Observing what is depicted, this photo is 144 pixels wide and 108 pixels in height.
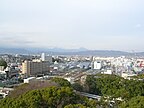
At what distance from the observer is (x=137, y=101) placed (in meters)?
9.52

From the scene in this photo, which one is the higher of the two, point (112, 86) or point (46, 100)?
point (46, 100)

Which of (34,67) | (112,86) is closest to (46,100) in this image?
(112,86)

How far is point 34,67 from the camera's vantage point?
37844 mm

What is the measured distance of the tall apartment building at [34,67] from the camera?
3656 centimetres

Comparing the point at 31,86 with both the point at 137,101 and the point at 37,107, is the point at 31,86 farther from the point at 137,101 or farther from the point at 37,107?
the point at 137,101

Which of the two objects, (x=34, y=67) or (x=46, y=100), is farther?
(x=34, y=67)

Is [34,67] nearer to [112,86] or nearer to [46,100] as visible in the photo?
[112,86]

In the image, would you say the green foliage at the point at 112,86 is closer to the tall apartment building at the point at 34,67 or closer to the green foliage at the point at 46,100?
the green foliage at the point at 46,100

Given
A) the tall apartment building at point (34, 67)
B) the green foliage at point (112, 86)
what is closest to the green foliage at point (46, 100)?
the green foliage at point (112, 86)

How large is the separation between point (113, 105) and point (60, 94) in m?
3.31

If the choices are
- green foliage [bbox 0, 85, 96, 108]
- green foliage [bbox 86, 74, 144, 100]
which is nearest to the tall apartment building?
green foliage [bbox 86, 74, 144, 100]

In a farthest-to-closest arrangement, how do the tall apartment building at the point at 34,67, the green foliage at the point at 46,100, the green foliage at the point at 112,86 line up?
the tall apartment building at the point at 34,67 < the green foliage at the point at 112,86 < the green foliage at the point at 46,100

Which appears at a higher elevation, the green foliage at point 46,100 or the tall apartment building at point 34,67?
the green foliage at point 46,100

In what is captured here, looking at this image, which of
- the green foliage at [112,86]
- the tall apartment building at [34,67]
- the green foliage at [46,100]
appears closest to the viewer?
the green foliage at [46,100]
